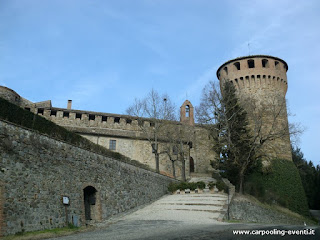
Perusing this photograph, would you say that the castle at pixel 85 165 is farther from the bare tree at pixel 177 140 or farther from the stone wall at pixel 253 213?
the stone wall at pixel 253 213

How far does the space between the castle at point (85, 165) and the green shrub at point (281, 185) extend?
6.09 feet

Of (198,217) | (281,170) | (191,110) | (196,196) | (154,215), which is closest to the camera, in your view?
(198,217)

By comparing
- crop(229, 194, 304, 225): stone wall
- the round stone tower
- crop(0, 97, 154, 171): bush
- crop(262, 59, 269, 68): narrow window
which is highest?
crop(262, 59, 269, 68): narrow window

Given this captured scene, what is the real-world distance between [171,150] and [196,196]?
11.2 m

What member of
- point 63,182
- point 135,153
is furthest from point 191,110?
point 63,182

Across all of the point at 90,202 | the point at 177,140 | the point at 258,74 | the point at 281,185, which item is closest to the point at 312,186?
the point at 281,185

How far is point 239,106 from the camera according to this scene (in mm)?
26469

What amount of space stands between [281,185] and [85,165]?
1995cm

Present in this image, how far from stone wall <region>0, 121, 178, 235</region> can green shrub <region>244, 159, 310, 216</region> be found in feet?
44.8

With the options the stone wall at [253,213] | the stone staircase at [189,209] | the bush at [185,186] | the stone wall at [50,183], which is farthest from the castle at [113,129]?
the stone wall at [50,183]

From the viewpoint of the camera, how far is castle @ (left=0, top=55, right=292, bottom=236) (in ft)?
35.6

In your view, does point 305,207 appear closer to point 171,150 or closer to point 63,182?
point 171,150

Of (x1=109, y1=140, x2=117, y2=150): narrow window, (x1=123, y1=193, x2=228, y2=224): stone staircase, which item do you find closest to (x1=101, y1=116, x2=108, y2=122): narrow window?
(x1=109, y1=140, x2=117, y2=150): narrow window

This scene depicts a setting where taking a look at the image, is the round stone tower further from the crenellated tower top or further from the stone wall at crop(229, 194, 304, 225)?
the stone wall at crop(229, 194, 304, 225)
